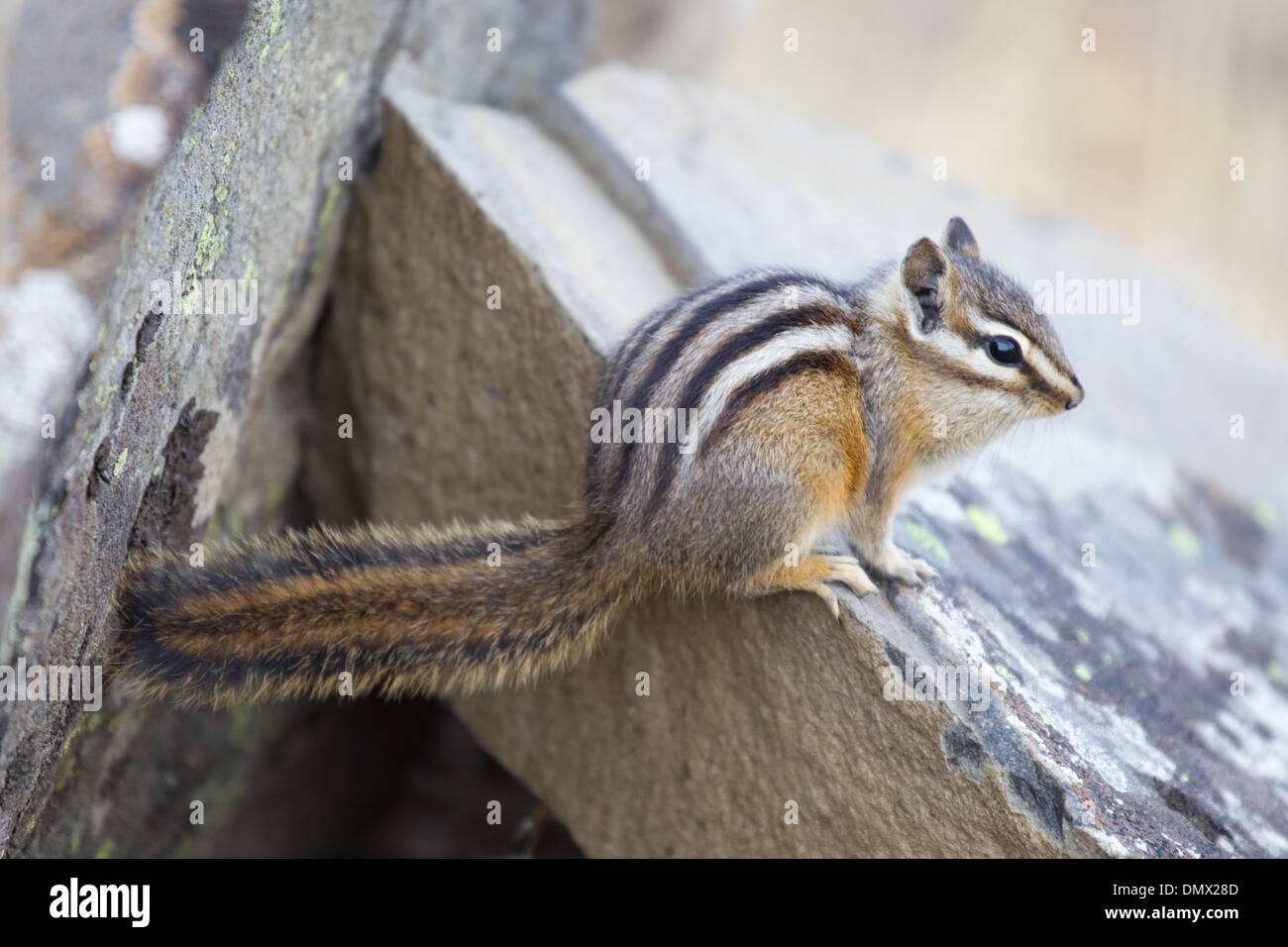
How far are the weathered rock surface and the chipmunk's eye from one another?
64cm

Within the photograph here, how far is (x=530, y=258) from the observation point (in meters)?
3.72

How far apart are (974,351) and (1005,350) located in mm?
85

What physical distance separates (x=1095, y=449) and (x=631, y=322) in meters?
2.26

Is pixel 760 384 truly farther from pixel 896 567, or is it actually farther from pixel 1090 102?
pixel 1090 102

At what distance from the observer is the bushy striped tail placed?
9.18 feet

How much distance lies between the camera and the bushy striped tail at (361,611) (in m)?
2.80

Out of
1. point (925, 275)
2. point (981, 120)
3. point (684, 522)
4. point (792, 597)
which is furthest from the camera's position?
Answer: point (981, 120)

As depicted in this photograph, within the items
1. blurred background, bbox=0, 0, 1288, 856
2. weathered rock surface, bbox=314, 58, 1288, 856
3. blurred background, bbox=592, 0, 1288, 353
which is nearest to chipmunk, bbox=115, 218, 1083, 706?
weathered rock surface, bbox=314, 58, 1288, 856

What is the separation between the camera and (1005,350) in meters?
3.32

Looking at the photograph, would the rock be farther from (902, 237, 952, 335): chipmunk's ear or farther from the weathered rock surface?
(902, 237, 952, 335): chipmunk's ear

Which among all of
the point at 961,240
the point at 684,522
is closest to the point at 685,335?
the point at 684,522

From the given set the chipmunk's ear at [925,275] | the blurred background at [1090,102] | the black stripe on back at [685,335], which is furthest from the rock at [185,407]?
the blurred background at [1090,102]
